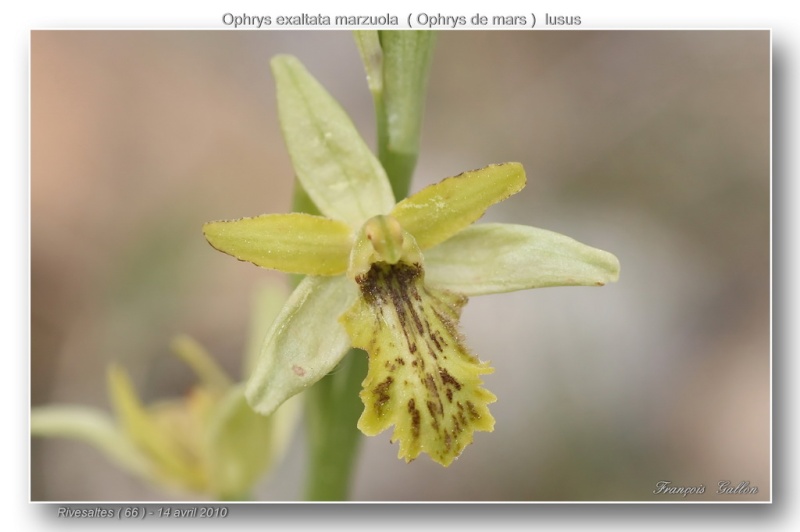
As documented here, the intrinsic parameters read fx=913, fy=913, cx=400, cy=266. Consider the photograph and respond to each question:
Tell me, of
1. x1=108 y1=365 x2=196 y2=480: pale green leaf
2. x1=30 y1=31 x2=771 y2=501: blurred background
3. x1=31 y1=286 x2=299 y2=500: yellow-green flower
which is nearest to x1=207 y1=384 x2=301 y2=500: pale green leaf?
x1=31 y1=286 x2=299 y2=500: yellow-green flower

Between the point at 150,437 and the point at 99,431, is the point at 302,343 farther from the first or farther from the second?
the point at 99,431

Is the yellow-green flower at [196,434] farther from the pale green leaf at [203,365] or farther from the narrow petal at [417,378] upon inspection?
the narrow petal at [417,378]

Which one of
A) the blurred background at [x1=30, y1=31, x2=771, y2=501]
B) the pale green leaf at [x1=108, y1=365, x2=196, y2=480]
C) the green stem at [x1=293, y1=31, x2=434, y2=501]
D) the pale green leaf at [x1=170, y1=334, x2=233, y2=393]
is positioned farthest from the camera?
the blurred background at [x1=30, y1=31, x2=771, y2=501]

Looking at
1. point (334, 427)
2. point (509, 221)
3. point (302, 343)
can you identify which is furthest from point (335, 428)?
point (509, 221)

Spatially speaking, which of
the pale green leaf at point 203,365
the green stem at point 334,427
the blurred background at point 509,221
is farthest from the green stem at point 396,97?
the blurred background at point 509,221

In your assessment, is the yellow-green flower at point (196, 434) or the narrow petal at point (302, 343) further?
the yellow-green flower at point (196, 434)

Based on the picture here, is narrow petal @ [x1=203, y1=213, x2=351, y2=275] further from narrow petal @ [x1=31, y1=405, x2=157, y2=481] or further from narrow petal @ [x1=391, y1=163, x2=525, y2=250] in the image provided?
narrow petal @ [x1=31, y1=405, x2=157, y2=481]
